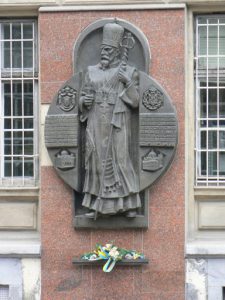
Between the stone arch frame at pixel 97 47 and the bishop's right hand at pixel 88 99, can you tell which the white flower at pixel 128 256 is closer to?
the bishop's right hand at pixel 88 99

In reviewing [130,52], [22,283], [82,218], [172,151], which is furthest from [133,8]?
[22,283]

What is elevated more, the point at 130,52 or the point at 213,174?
the point at 130,52

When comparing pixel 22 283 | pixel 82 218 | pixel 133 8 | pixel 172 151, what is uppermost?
pixel 133 8

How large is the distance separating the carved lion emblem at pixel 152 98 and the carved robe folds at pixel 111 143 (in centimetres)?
11

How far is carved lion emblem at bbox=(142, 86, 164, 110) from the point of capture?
12.5 m

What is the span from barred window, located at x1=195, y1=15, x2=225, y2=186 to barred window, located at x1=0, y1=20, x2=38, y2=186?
2.04 metres

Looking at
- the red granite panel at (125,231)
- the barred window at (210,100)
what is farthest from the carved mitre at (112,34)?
the barred window at (210,100)

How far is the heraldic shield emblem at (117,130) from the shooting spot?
12.5 m

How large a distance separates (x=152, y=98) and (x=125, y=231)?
163 centimetres

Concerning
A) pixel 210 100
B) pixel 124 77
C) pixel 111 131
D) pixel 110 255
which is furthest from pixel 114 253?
pixel 210 100

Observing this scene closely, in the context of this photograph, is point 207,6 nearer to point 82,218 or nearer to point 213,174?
point 213,174

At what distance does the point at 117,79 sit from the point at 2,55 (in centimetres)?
166

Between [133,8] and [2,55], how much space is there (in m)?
1.80

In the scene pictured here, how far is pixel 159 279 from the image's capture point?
12641mm
